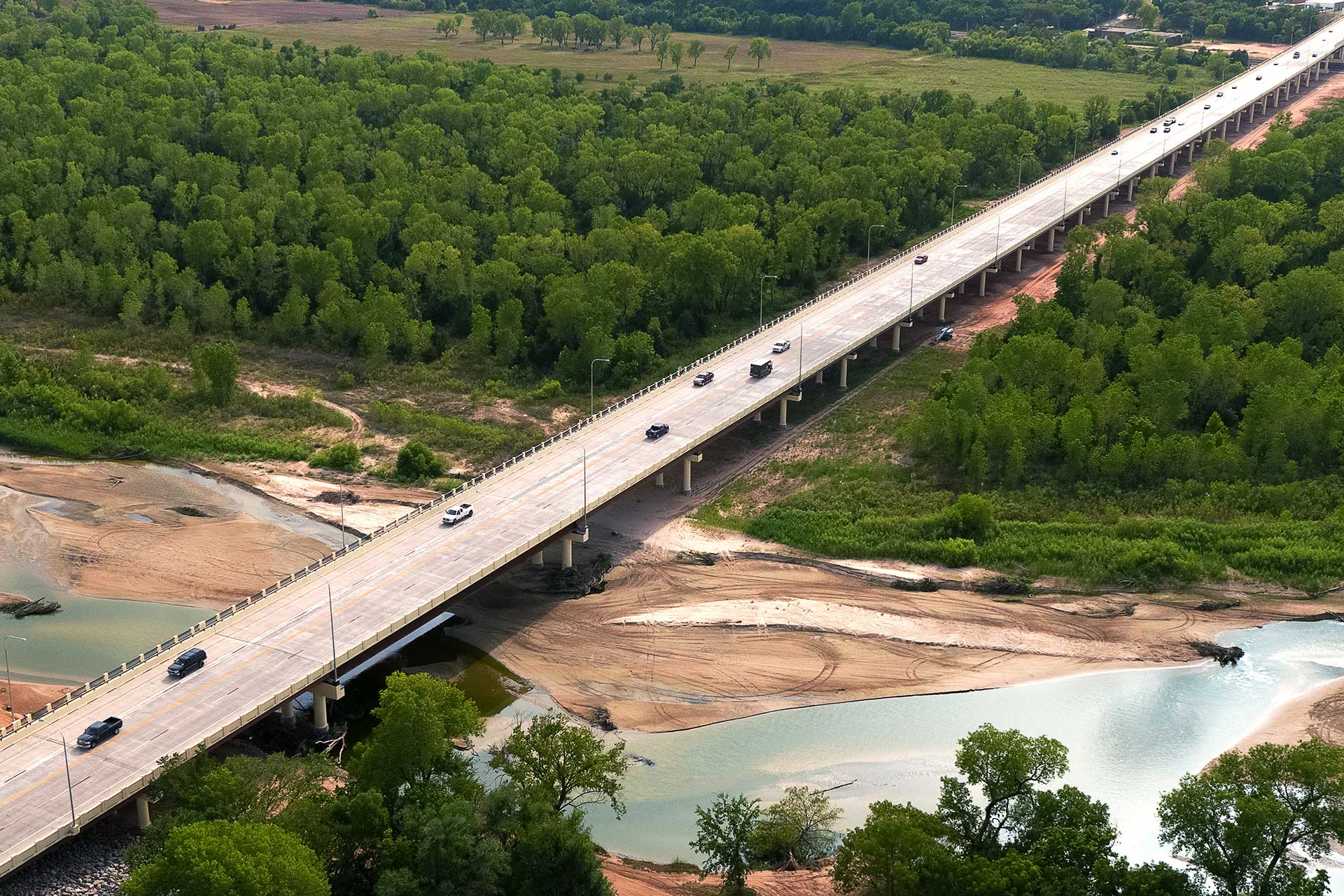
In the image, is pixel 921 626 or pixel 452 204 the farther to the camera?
pixel 452 204

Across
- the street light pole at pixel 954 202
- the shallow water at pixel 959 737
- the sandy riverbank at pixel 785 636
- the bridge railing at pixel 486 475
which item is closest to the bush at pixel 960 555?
the sandy riverbank at pixel 785 636

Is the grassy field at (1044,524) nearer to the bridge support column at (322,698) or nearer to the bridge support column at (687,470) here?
the bridge support column at (687,470)

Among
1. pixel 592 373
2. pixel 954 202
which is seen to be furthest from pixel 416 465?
pixel 954 202

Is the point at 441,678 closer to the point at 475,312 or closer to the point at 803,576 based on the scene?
the point at 803,576

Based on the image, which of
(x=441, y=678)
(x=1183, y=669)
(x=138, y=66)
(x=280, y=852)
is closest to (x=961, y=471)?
(x=1183, y=669)

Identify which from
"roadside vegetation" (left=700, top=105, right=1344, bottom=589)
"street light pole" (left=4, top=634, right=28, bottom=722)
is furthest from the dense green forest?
"street light pole" (left=4, top=634, right=28, bottom=722)

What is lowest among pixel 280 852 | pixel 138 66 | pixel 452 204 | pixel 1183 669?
pixel 1183 669
